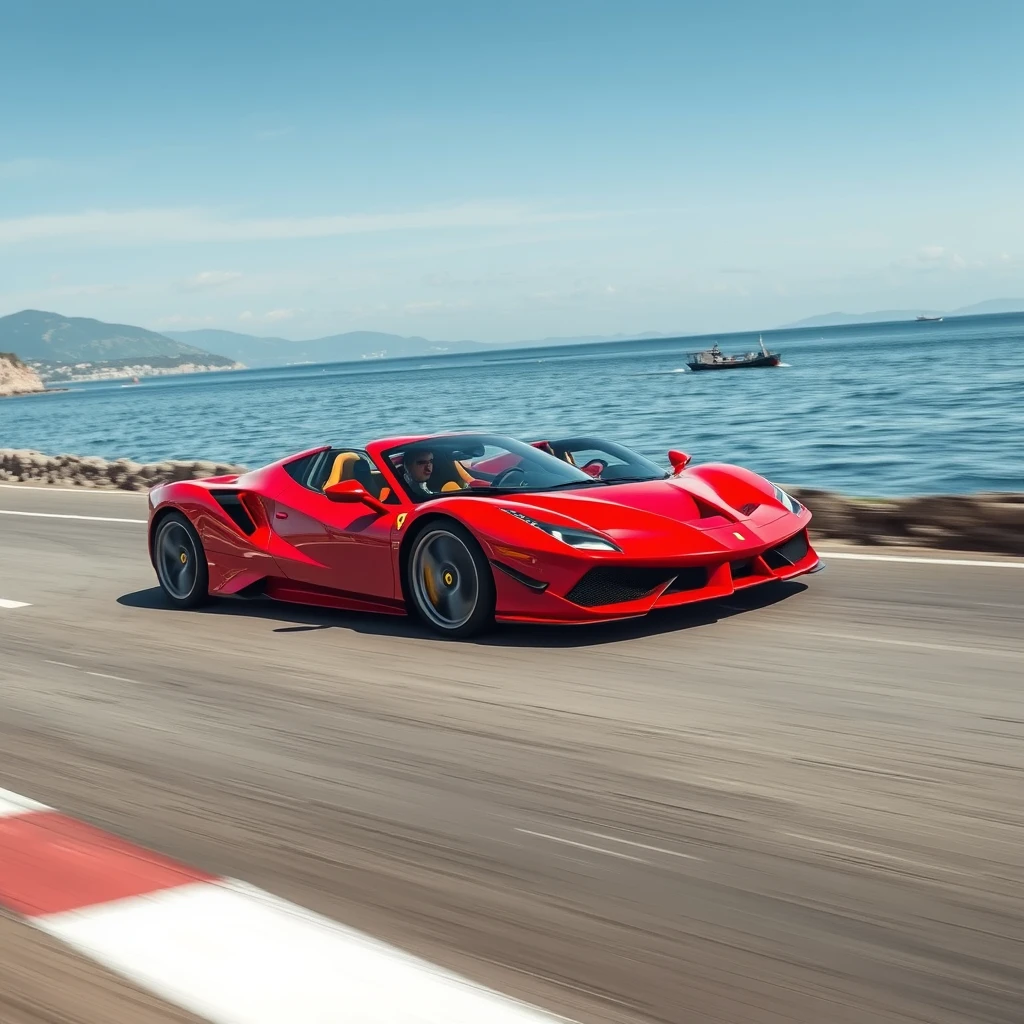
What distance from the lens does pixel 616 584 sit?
19.3ft

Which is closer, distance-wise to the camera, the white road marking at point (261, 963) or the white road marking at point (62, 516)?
the white road marking at point (261, 963)

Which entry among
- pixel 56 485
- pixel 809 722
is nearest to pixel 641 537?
pixel 809 722

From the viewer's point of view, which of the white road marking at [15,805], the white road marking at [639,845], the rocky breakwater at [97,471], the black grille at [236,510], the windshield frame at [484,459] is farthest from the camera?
the rocky breakwater at [97,471]

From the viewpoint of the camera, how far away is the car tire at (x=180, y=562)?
7.84m

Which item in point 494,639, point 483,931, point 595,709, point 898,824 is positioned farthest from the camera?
point 494,639

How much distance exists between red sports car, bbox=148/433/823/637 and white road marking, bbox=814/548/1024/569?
1426mm

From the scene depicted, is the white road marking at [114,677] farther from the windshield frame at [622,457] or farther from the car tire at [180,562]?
the windshield frame at [622,457]

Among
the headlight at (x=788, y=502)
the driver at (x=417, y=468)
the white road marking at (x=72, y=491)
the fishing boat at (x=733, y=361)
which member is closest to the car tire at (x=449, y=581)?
the driver at (x=417, y=468)

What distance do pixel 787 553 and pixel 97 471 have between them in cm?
1622

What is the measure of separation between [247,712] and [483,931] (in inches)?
98.9

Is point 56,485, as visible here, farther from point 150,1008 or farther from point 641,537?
point 150,1008

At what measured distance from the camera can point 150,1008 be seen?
8.61ft

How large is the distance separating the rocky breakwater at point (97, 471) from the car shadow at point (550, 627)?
874 cm

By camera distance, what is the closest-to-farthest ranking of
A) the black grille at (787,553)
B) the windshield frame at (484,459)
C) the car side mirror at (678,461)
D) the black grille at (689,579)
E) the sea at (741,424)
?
the black grille at (689,579), the black grille at (787,553), the windshield frame at (484,459), the car side mirror at (678,461), the sea at (741,424)
